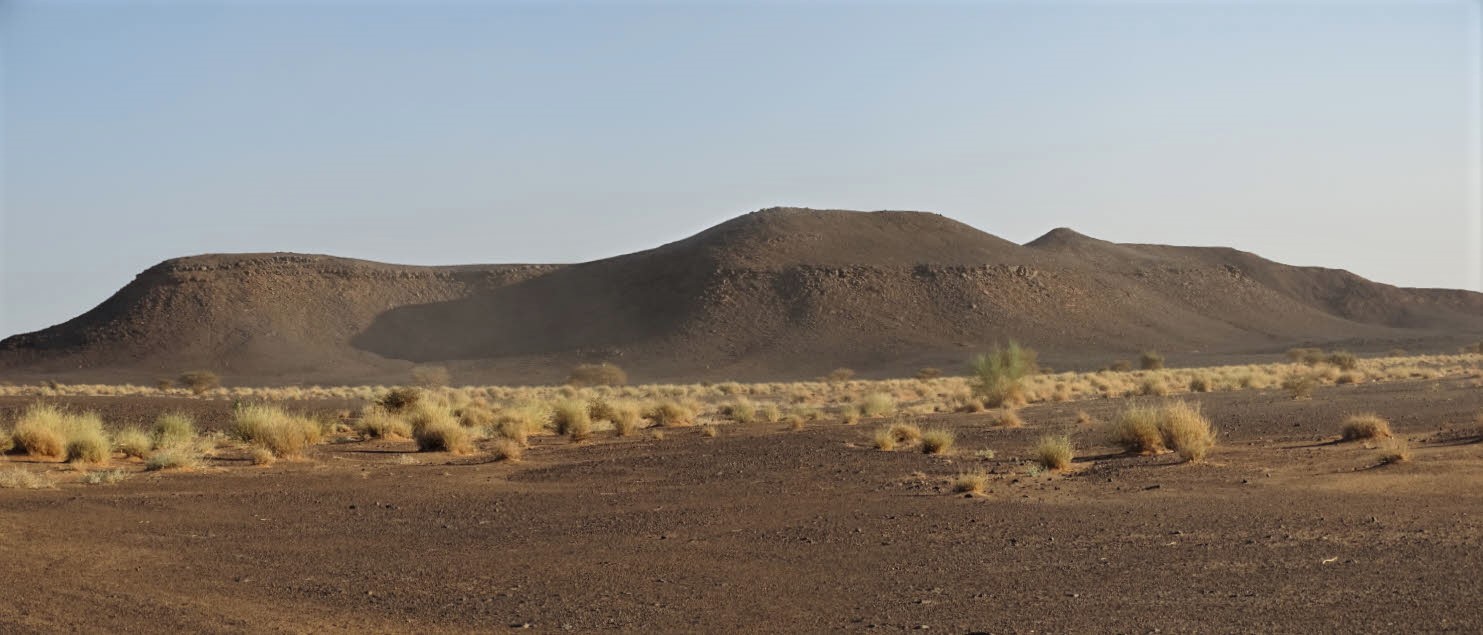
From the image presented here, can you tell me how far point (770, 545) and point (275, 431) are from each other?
14.1m

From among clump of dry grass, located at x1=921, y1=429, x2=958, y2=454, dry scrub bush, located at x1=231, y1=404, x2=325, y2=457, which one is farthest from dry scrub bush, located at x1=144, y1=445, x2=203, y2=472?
clump of dry grass, located at x1=921, y1=429, x2=958, y2=454

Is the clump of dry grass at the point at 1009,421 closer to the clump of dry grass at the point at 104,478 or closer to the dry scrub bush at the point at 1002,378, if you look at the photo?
the dry scrub bush at the point at 1002,378

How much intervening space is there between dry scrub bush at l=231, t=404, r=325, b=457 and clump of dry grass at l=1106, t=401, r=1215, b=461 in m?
14.2

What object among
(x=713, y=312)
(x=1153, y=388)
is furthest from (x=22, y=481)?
(x=713, y=312)

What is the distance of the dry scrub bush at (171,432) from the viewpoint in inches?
1051

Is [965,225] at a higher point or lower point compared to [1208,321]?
higher

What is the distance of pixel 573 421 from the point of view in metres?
31.0

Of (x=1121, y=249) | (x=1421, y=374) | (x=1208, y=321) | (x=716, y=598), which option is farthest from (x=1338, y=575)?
(x=1121, y=249)

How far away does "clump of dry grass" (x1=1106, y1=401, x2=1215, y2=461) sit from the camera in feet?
72.8

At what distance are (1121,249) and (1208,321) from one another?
23.1 metres

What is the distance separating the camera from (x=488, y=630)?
10.4 metres

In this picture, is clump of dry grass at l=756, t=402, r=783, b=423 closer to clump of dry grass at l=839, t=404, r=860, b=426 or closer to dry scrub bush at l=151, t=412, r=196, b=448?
clump of dry grass at l=839, t=404, r=860, b=426

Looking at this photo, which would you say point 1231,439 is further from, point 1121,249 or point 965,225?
point 1121,249

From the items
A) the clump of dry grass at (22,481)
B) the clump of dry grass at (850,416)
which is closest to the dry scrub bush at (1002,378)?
the clump of dry grass at (850,416)
